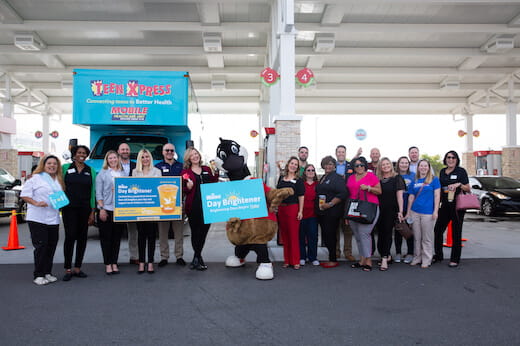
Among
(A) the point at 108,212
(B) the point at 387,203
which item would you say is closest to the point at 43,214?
(A) the point at 108,212

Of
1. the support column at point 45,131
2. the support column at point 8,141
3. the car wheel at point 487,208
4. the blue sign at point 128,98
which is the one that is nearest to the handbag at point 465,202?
the blue sign at point 128,98

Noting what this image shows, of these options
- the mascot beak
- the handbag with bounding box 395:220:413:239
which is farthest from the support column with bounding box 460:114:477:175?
the mascot beak

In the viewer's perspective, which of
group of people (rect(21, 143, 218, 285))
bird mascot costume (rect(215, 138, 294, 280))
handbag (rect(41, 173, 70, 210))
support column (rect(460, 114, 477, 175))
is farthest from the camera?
support column (rect(460, 114, 477, 175))

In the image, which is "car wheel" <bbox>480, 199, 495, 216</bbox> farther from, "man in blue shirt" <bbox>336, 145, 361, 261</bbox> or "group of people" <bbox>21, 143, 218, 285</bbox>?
"group of people" <bbox>21, 143, 218, 285</bbox>

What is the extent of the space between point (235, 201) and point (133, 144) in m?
4.37

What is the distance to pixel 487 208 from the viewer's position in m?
12.9

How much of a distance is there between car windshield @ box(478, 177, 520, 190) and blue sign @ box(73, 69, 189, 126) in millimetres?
10737

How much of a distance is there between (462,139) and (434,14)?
16.3 meters

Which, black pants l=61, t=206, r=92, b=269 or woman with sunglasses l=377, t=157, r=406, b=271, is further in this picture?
woman with sunglasses l=377, t=157, r=406, b=271

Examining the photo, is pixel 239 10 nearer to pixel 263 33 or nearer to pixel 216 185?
pixel 263 33

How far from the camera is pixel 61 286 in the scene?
4.89 m

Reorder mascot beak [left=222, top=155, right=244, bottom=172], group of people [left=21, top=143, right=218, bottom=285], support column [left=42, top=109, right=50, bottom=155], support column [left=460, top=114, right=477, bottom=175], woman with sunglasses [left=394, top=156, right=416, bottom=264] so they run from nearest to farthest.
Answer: group of people [left=21, top=143, right=218, bottom=285], mascot beak [left=222, top=155, right=244, bottom=172], woman with sunglasses [left=394, top=156, right=416, bottom=264], support column [left=42, top=109, right=50, bottom=155], support column [left=460, top=114, right=477, bottom=175]

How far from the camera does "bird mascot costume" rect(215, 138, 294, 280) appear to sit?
5.29 meters

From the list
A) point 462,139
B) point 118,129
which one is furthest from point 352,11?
point 462,139
